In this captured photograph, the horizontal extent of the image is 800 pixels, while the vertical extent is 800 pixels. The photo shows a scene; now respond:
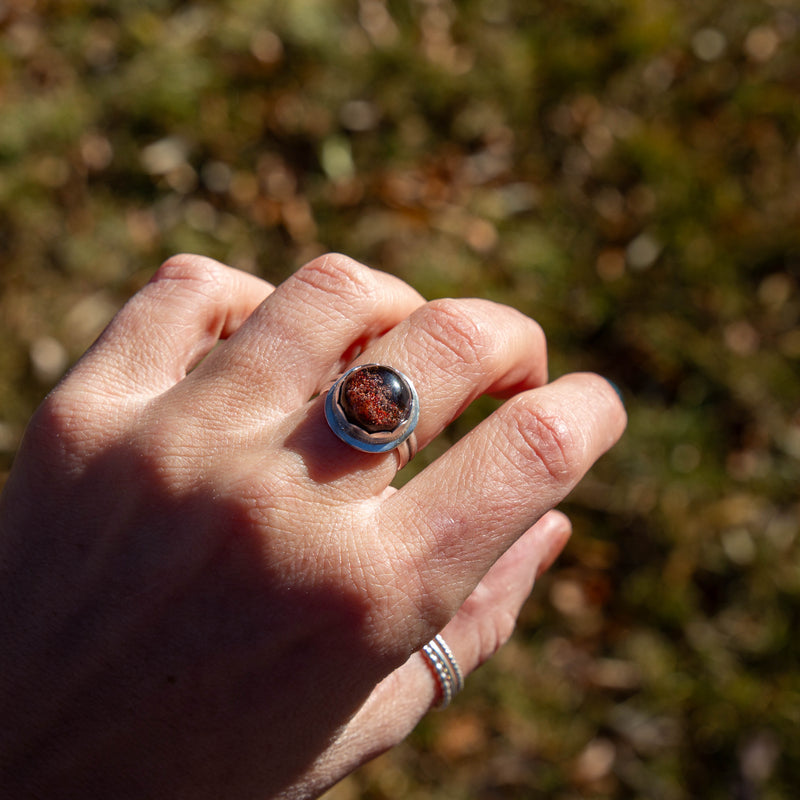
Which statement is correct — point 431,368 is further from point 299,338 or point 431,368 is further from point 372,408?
point 299,338

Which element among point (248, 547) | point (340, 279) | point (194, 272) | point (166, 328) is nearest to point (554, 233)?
point (340, 279)

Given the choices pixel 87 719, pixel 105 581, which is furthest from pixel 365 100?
pixel 87 719

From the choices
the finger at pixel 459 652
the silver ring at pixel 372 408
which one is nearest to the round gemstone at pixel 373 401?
the silver ring at pixel 372 408

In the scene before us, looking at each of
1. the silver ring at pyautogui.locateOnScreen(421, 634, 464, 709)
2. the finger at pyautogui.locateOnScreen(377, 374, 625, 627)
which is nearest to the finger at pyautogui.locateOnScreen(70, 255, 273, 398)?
the finger at pyautogui.locateOnScreen(377, 374, 625, 627)

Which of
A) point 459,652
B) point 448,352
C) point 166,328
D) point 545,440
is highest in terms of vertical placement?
point 166,328

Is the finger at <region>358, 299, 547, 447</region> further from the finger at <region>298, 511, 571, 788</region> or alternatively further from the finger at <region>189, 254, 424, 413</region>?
the finger at <region>298, 511, 571, 788</region>

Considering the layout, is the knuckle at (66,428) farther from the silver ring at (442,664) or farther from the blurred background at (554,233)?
the blurred background at (554,233)

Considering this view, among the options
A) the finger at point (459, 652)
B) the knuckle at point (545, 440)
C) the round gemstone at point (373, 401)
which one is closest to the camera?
the round gemstone at point (373, 401)
